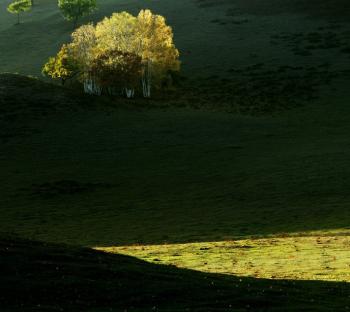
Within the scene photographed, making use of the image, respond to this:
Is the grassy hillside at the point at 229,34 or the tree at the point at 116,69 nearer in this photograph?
the tree at the point at 116,69

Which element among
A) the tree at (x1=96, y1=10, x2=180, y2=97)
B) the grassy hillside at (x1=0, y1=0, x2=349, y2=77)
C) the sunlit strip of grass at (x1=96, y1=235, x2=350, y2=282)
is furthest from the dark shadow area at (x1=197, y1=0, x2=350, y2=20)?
the sunlit strip of grass at (x1=96, y1=235, x2=350, y2=282)

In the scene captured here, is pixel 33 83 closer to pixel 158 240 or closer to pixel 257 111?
pixel 257 111

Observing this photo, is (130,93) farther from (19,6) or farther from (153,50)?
(19,6)

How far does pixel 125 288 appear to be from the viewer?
25047mm

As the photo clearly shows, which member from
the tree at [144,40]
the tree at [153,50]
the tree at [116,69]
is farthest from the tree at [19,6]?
the tree at [116,69]

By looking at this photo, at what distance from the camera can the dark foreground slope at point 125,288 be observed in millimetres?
22938

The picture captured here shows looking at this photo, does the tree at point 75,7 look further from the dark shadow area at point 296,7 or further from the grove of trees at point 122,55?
the grove of trees at point 122,55

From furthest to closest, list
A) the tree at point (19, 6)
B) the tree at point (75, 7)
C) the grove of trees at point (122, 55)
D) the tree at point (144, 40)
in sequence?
the tree at point (19, 6) → the tree at point (75, 7) → the tree at point (144, 40) → the grove of trees at point (122, 55)

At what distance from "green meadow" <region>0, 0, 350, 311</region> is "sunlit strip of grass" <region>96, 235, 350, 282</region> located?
4.3 inches

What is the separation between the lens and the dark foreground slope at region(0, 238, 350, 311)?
2294 cm

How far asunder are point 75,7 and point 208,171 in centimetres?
11751

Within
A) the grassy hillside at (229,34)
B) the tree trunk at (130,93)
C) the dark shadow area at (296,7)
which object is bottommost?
the tree trunk at (130,93)

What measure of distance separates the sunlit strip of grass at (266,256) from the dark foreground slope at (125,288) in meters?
2.98

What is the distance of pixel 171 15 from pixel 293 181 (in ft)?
397
